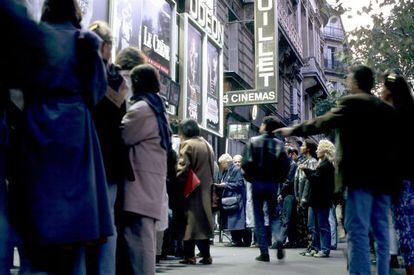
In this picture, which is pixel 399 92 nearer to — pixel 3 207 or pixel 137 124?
pixel 137 124

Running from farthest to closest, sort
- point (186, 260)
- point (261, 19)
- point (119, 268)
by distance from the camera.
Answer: point (261, 19)
point (186, 260)
point (119, 268)

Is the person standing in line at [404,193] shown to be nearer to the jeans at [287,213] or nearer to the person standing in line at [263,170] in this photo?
the person standing in line at [263,170]

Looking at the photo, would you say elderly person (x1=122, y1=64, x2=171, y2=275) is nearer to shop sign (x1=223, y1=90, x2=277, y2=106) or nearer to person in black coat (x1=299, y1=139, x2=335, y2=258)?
person in black coat (x1=299, y1=139, x2=335, y2=258)

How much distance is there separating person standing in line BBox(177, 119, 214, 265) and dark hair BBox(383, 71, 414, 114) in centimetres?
278

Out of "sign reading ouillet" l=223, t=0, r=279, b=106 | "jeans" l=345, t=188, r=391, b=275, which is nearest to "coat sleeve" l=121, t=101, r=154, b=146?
"jeans" l=345, t=188, r=391, b=275

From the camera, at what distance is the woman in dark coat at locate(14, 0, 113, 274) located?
268cm

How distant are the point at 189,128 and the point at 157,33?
7.47 m

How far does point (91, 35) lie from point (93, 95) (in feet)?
1.04

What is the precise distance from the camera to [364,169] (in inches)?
177

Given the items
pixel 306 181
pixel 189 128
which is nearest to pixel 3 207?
pixel 189 128

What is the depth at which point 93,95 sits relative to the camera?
299 centimetres

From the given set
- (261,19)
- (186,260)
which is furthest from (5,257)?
(261,19)

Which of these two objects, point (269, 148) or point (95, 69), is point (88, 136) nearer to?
point (95, 69)

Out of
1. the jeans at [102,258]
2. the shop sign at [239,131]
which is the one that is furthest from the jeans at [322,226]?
the shop sign at [239,131]
